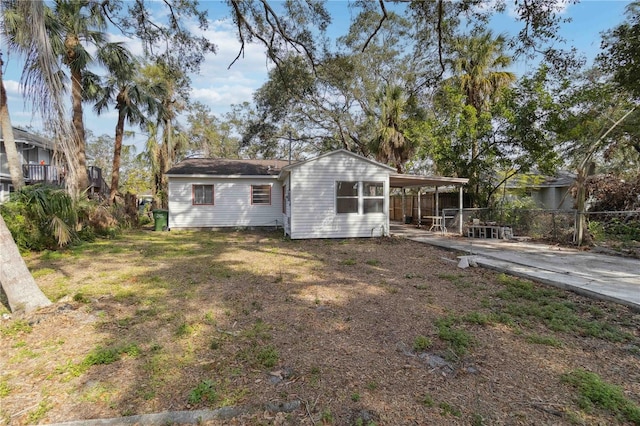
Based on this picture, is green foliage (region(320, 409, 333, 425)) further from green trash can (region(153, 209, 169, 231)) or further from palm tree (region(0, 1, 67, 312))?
green trash can (region(153, 209, 169, 231))

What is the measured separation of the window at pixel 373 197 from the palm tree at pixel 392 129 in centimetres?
530

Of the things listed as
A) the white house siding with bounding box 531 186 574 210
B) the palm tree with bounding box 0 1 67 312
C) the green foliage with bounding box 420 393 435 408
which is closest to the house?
the palm tree with bounding box 0 1 67 312

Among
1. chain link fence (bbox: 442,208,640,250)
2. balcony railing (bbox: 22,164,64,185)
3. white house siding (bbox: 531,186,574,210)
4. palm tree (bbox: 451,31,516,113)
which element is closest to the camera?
chain link fence (bbox: 442,208,640,250)

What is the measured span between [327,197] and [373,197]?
179cm

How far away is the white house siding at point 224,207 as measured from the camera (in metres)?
14.4

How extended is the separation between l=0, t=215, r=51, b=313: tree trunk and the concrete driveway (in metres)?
8.03

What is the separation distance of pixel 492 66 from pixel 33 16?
53.5 ft

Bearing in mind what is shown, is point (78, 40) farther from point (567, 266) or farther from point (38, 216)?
point (567, 266)

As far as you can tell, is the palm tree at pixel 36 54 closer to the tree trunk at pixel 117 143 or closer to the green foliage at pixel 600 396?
the green foliage at pixel 600 396

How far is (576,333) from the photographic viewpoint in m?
3.86

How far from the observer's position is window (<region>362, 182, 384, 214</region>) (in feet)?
39.9

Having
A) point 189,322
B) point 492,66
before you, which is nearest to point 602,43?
point 492,66

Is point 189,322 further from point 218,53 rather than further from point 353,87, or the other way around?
point 353,87

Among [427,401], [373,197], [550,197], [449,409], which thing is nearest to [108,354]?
[427,401]
